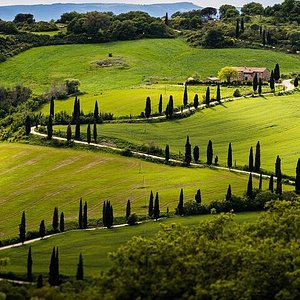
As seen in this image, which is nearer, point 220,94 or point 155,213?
point 155,213

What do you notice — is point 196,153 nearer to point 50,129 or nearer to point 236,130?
point 236,130

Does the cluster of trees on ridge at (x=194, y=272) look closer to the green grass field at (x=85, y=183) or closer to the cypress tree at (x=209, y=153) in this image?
the green grass field at (x=85, y=183)

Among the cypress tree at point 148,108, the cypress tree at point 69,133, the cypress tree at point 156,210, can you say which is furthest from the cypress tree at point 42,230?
the cypress tree at point 148,108

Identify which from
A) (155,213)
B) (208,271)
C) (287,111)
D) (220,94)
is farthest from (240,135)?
(208,271)

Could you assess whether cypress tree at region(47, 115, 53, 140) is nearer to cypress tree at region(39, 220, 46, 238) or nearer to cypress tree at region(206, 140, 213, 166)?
cypress tree at region(206, 140, 213, 166)

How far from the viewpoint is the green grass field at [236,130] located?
146875mm

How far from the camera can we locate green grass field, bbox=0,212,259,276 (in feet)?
293

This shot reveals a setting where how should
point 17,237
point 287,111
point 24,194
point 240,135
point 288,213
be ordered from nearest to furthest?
1. point 288,213
2. point 17,237
3. point 24,194
4. point 240,135
5. point 287,111

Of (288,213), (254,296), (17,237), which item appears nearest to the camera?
(254,296)

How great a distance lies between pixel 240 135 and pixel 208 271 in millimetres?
88843

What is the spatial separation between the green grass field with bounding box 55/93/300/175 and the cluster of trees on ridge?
6272 cm

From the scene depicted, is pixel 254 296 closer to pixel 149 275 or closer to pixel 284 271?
pixel 284 271

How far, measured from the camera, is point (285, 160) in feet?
453

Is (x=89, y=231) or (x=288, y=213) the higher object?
(x=288, y=213)
